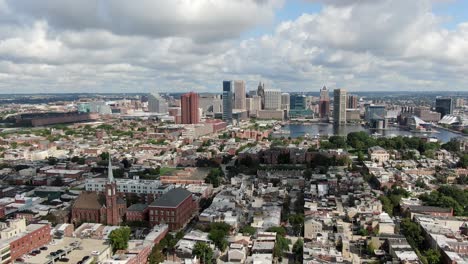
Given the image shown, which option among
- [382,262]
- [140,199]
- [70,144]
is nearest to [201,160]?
[140,199]

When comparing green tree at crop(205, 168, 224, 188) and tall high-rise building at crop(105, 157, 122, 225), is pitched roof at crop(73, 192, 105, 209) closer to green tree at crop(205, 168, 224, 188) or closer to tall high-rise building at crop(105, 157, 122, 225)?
tall high-rise building at crop(105, 157, 122, 225)

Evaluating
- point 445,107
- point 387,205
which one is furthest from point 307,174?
point 445,107

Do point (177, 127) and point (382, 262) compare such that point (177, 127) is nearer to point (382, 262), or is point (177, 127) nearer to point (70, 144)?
point (70, 144)

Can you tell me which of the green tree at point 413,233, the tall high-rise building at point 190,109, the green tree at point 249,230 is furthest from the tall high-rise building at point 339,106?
the green tree at point 249,230

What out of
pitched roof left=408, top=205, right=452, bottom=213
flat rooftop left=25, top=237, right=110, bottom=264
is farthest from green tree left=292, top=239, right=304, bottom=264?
pitched roof left=408, top=205, right=452, bottom=213

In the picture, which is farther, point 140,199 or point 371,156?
point 371,156

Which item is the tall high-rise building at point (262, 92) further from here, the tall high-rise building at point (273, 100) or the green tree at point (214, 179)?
the green tree at point (214, 179)
